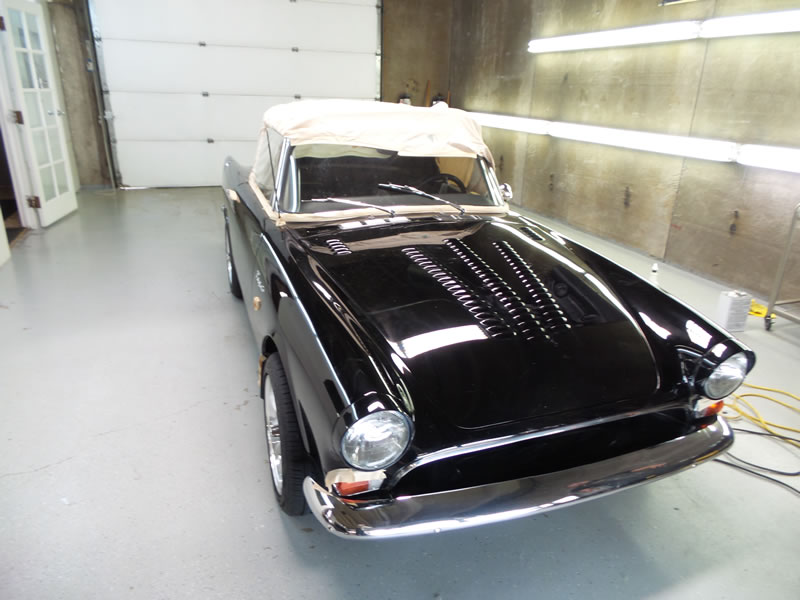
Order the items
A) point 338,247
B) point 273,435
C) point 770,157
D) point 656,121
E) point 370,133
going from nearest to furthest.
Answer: point 273,435, point 338,247, point 370,133, point 770,157, point 656,121

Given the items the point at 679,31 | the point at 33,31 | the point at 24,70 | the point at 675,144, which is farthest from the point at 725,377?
the point at 33,31

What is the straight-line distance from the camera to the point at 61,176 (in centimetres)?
604

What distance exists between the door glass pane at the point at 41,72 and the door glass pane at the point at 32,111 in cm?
34

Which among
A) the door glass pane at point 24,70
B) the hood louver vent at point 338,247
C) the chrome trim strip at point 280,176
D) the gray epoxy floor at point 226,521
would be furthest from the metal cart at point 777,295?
the door glass pane at point 24,70

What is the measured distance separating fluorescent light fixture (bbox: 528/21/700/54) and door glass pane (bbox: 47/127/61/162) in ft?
19.2

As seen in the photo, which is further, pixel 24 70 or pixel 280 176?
pixel 24 70

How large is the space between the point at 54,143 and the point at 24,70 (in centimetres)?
93

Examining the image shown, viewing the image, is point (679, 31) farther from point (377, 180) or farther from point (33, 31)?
point (33, 31)

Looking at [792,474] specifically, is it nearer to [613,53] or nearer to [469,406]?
[469,406]

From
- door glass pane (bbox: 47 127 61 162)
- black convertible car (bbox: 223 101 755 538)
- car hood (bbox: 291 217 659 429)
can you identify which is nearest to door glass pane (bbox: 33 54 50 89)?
door glass pane (bbox: 47 127 61 162)

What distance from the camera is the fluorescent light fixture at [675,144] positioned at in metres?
3.82

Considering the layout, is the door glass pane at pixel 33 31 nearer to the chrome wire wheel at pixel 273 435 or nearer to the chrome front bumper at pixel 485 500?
the chrome wire wheel at pixel 273 435

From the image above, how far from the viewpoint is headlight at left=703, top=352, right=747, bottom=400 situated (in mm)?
1678

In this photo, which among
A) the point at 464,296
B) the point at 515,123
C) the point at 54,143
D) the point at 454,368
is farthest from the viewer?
the point at 515,123
